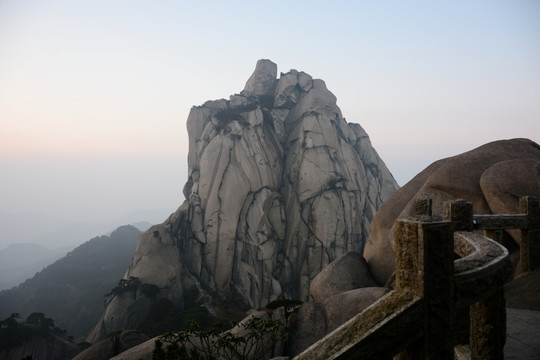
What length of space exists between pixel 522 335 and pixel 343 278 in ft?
56.0

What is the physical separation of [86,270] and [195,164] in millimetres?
65709

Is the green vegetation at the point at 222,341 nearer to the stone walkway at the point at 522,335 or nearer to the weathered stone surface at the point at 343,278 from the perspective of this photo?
the weathered stone surface at the point at 343,278

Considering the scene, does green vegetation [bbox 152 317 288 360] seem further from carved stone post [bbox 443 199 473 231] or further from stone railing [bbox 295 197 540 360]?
stone railing [bbox 295 197 540 360]

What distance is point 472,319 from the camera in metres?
7.60

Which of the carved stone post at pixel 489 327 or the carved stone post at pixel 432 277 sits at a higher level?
the carved stone post at pixel 432 277

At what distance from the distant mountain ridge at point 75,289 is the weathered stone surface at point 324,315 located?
62918 mm

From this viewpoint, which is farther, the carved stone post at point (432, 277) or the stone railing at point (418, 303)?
the carved stone post at point (432, 277)

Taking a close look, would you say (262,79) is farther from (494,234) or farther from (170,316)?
(494,234)

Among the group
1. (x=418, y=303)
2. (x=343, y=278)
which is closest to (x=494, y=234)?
(x=418, y=303)

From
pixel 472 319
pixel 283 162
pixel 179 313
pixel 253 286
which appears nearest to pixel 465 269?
pixel 472 319

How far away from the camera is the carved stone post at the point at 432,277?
5.30 metres

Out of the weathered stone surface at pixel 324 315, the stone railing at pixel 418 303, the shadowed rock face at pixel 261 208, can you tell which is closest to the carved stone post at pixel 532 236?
the weathered stone surface at pixel 324 315

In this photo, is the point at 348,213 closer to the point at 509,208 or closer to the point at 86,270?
the point at 509,208

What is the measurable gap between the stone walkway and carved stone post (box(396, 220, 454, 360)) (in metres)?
5.41
